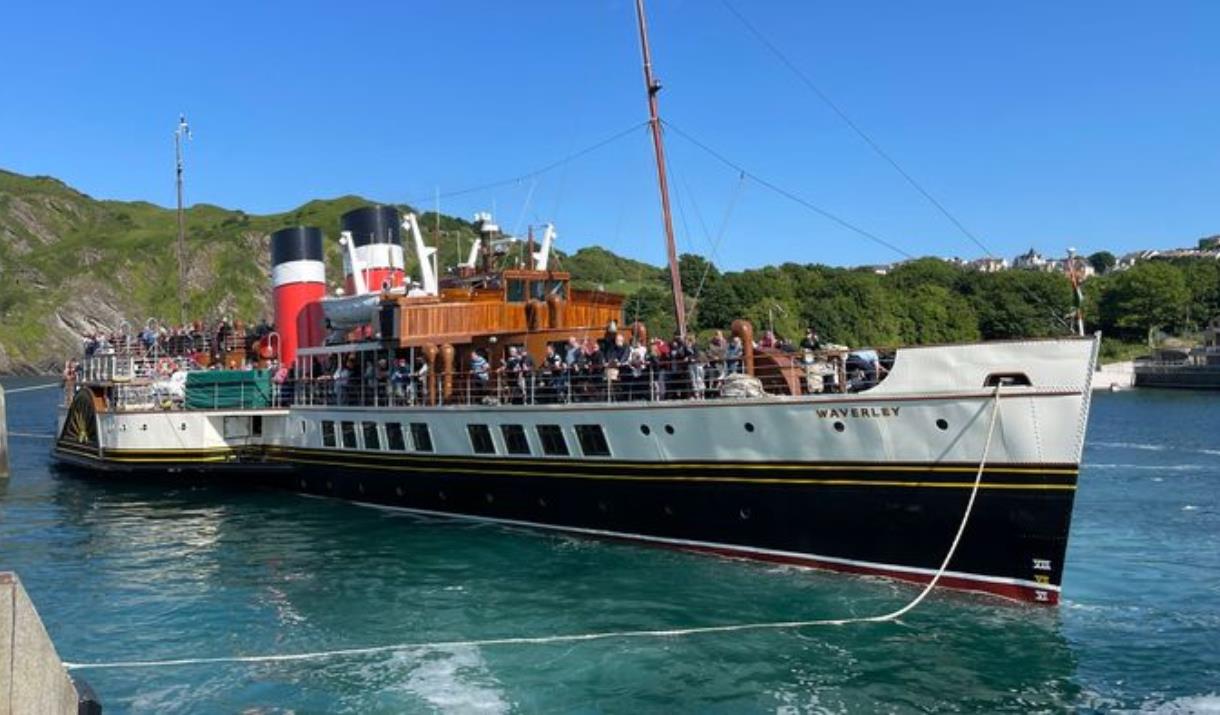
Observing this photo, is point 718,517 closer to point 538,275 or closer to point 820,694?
point 820,694

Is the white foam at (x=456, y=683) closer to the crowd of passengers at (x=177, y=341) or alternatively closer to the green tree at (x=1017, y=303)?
the crowd of passengers at (x=177, y=341)

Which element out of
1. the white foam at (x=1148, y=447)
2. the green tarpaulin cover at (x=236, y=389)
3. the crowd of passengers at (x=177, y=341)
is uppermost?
the crowd of passengers at (x=177, y=341)

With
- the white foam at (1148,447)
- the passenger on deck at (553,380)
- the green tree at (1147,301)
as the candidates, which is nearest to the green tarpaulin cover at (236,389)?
the passenger on deck at (553,380)

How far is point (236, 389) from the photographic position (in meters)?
28.9

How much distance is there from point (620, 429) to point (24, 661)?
43.3 feet

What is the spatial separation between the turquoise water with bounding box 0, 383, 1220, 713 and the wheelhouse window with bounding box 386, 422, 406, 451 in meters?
1.75

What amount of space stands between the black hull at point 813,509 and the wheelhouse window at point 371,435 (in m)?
2.14

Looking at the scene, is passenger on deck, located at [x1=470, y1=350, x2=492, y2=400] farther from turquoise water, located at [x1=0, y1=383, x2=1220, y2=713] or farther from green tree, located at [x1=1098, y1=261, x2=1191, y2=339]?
green tree, located at [x1=1098, y1=261, x2=1191, y2=339]

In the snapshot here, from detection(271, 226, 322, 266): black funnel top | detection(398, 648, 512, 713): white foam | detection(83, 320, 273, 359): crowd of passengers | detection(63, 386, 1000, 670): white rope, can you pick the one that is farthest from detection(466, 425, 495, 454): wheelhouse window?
detection(83, 320, 273, 359): crowd of passengers

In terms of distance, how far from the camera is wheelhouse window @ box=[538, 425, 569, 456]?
19.7 m

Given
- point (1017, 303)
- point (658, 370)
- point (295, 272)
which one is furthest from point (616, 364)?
point (1017, 303)

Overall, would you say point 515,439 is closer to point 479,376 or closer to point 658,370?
point 479,376

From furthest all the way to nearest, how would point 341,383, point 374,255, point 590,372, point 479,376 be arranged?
1. point 374,255
2. point 341,383
3. point 479,376
4. point 590,372

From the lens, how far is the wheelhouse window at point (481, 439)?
21016 millimetres
